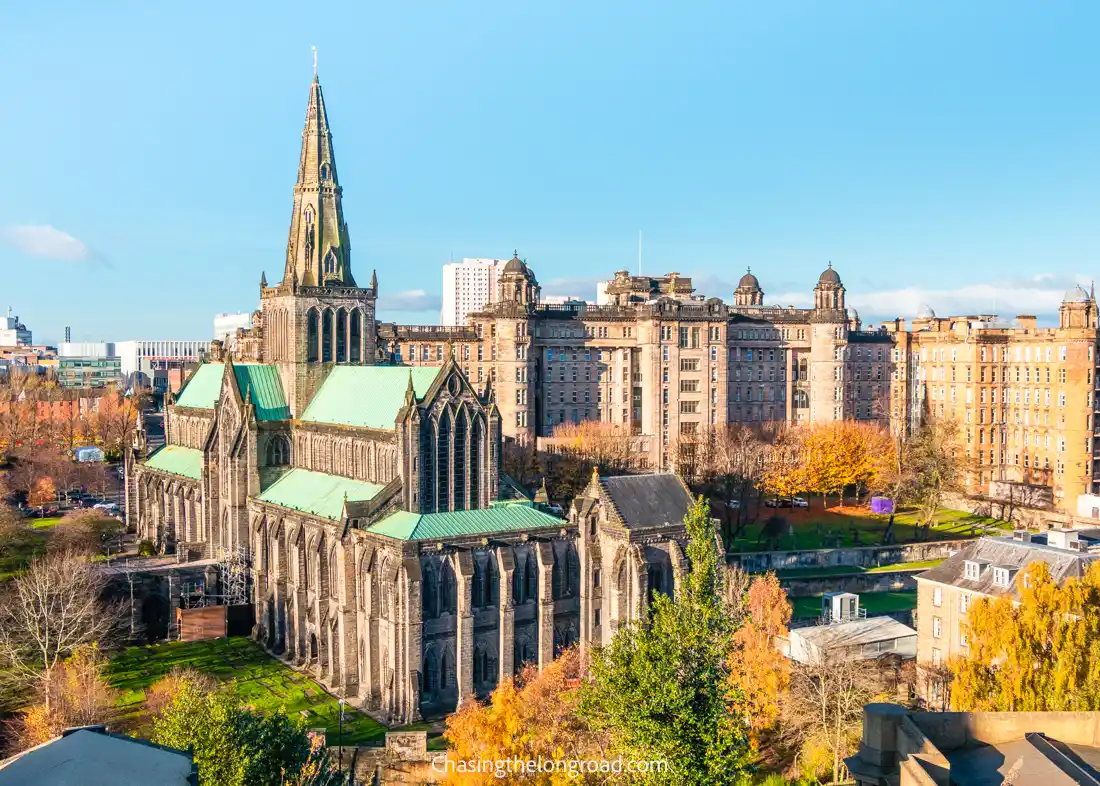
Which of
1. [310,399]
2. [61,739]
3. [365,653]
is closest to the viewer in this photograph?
[61,739]

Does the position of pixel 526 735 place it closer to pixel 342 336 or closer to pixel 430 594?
pixel 430 594

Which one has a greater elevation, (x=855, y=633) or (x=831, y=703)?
(x=831, y=703)

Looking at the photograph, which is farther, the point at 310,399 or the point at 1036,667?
the point at 310,399

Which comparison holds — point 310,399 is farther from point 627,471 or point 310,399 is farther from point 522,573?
point 627,471

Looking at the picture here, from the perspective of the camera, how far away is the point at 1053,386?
125812 millimetres

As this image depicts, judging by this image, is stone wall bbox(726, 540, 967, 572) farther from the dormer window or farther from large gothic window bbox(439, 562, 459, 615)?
large gothic window bbox(439, 562, 459, 615)

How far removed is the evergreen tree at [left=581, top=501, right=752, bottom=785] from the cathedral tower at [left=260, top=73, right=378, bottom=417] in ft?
188

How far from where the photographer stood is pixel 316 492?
7550 centimetres

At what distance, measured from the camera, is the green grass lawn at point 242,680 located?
5903cm

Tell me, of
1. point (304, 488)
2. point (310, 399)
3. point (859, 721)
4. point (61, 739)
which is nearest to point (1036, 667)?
point (859, 721)

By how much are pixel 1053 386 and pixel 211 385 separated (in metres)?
102

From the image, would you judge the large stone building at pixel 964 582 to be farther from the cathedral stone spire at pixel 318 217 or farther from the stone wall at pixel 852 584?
the cathedral stone spire at pixel 318 217

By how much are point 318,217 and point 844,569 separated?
59171 mm

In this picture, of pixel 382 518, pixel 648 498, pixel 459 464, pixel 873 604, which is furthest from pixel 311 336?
pixel 873 604
